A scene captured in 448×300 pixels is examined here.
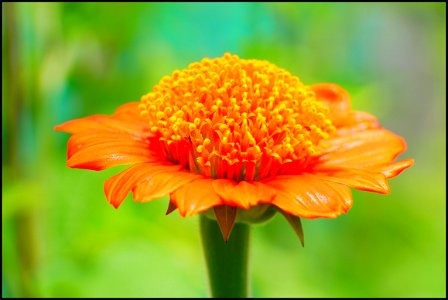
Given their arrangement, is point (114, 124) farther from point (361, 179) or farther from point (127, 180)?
point (361, 179)

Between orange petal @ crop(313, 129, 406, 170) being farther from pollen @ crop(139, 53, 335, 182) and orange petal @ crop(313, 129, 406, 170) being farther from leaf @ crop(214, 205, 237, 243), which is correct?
leaf @ crop(214, 205, 237, 243)

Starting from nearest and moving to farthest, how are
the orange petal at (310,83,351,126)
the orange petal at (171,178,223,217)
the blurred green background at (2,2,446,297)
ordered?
1. the orange petal at (171,178,223,217)
2. the orange petal at (310,83,351,126)
3. the blurred green background at (2,2,446,297)

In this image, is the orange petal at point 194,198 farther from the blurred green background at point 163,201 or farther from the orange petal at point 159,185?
the blurred green background at point 163,201

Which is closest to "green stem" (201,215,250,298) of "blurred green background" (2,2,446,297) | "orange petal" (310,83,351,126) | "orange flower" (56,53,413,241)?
"orange flower" (56,53,413,241)

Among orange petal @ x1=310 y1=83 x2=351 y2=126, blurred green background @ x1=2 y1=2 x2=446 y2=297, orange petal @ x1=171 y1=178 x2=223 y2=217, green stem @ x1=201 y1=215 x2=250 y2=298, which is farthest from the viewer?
blurred green background @ x1=2 y1=2 x2=446 y2=297

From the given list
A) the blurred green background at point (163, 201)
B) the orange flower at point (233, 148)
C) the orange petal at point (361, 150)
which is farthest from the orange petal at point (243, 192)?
the blurred green background at point (163, 201)

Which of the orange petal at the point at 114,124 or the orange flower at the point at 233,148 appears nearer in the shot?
the orange flower at the point at 233,148

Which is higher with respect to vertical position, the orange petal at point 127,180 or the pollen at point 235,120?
the pollen at point 235,120

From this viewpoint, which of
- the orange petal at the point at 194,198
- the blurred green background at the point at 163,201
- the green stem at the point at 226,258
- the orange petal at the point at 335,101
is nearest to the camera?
the orange petal at the point at 194,198
